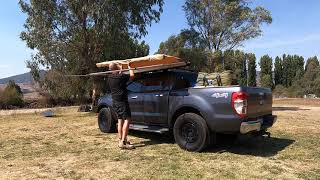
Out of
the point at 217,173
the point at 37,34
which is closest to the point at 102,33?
the point at 37,34

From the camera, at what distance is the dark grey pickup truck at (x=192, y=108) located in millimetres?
8094

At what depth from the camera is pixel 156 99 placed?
31.6 feet

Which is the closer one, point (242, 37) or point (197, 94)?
point (197, 94)

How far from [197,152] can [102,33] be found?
1111cm

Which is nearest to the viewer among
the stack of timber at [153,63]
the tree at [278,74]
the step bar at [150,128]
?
the step bar at [150,128]

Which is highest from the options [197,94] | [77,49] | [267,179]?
[77,49]

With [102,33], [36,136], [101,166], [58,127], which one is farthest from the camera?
[102,33]

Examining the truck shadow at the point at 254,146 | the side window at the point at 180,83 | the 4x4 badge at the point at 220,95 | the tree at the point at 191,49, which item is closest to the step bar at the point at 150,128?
the side window at the point at 180,83

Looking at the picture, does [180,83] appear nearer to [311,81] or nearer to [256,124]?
[256,124]

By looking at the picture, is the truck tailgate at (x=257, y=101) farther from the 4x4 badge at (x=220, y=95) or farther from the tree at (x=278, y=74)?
the tree at (x=278, y=74)

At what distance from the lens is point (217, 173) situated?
707 cm

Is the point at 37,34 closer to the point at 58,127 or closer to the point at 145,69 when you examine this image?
the point at 58,127

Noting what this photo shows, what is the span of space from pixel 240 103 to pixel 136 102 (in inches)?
114

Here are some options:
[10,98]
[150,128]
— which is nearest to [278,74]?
[10,98]
